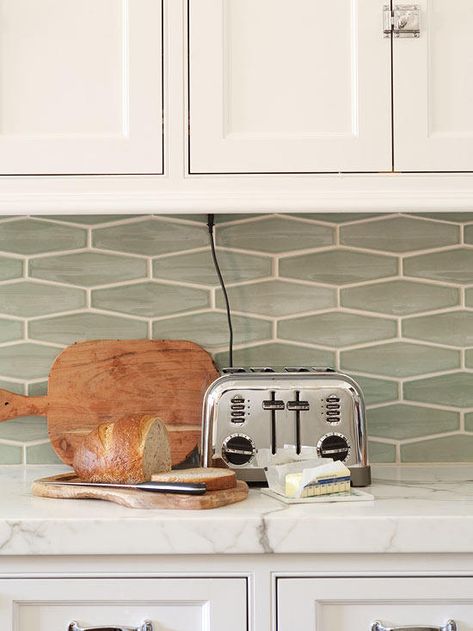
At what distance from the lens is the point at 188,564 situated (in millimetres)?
1442

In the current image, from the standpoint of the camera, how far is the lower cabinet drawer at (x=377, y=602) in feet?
4.72

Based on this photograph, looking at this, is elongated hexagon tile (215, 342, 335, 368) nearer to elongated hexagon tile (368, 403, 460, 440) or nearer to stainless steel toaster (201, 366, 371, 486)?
elongated hexagon tile (368, 403, 460, 440)

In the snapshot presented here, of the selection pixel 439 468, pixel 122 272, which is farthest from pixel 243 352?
pixel 439 468

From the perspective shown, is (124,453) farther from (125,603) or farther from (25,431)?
(25,431)

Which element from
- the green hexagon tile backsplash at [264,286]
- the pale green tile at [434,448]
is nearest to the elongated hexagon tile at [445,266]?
the green hexagon tile backsplash at [264,286]

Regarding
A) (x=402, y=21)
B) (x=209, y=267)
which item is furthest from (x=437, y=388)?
(x=402, y=21)

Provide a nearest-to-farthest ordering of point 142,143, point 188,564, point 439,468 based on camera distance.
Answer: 1. point 188,564
2. point 142,143
3. point 439,468

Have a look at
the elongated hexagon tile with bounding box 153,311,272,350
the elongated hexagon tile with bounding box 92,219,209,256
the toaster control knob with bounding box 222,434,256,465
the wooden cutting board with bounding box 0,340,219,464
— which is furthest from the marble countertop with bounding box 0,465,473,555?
the elongated hexagon tile with bounding box 92,219,209,256

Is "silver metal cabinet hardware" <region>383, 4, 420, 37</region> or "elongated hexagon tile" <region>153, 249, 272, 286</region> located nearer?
"silver metal cabinet hardware" <region>383, 4, 420, 37</region>

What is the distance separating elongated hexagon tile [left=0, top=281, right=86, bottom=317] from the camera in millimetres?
2041

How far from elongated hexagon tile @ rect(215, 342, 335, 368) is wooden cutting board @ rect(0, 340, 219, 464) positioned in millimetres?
65

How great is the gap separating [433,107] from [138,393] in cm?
85

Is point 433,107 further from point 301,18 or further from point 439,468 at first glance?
point 439,468

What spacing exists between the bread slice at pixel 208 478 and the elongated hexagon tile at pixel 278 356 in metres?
0.43
